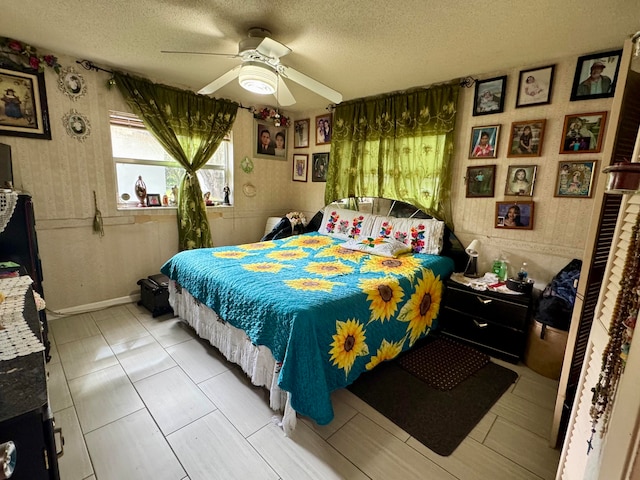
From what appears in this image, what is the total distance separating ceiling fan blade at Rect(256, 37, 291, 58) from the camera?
184 cm

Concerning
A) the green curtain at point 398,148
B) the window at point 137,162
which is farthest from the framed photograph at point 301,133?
the window at point 137,162

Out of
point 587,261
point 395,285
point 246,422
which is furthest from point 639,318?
point 246,422

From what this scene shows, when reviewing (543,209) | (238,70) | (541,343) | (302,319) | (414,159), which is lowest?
(541,343)

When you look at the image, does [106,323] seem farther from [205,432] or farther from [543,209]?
[543,209]

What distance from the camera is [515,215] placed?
2676mm

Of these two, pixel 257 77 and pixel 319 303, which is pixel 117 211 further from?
pixel 319 303

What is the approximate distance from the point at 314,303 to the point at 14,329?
121 cm

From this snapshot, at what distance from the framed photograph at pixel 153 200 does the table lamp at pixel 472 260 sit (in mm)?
3299

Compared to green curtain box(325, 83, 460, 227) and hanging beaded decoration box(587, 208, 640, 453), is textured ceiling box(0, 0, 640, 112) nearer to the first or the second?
green curtain box(325, 83, 460, 227)

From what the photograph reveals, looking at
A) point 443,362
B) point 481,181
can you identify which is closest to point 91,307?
point 443,362

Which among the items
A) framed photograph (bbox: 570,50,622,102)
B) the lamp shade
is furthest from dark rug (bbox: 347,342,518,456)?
framed photograph (bbox: 570,50,622,102)

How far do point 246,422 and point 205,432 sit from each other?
0.22 meters

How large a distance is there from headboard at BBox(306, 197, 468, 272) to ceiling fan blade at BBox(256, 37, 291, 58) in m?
2.00

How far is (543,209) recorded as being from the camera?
254 centimetres
